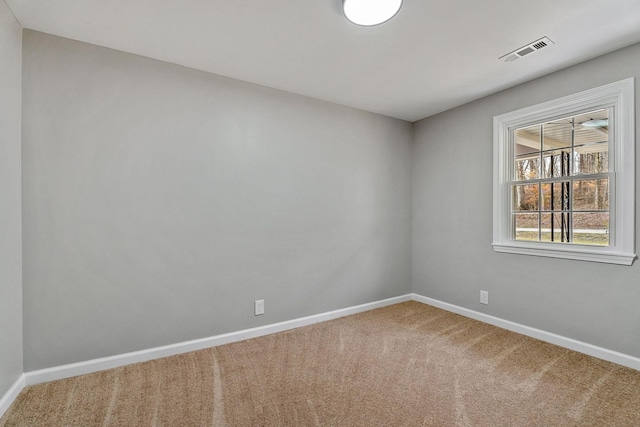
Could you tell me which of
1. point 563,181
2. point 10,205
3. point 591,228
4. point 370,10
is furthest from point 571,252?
point 10,205

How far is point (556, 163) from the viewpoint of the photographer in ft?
9.47

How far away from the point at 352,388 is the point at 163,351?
1.55 metres

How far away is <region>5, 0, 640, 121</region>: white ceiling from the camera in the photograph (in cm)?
191

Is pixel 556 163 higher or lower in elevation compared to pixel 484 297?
higher

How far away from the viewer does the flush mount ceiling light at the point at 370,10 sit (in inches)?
72.1

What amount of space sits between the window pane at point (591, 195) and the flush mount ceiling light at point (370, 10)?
221 cm

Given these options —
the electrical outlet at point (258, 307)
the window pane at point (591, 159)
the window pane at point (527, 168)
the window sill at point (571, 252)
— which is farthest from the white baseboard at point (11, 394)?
the window pane at point (591, 159)

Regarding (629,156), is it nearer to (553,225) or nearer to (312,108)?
(553,225)

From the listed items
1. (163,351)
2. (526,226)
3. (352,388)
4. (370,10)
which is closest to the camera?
(370,10)

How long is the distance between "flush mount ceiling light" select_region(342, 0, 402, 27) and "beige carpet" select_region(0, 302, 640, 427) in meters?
2.39

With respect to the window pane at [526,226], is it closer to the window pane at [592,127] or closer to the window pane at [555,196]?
the window pane at [555,196]

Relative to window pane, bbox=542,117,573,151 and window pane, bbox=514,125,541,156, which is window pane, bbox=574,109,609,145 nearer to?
window pane, bbox=542,117,573,151

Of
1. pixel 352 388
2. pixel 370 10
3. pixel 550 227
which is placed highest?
pixel 370 10

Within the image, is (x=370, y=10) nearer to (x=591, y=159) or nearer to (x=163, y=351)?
(x=591, y=159)
